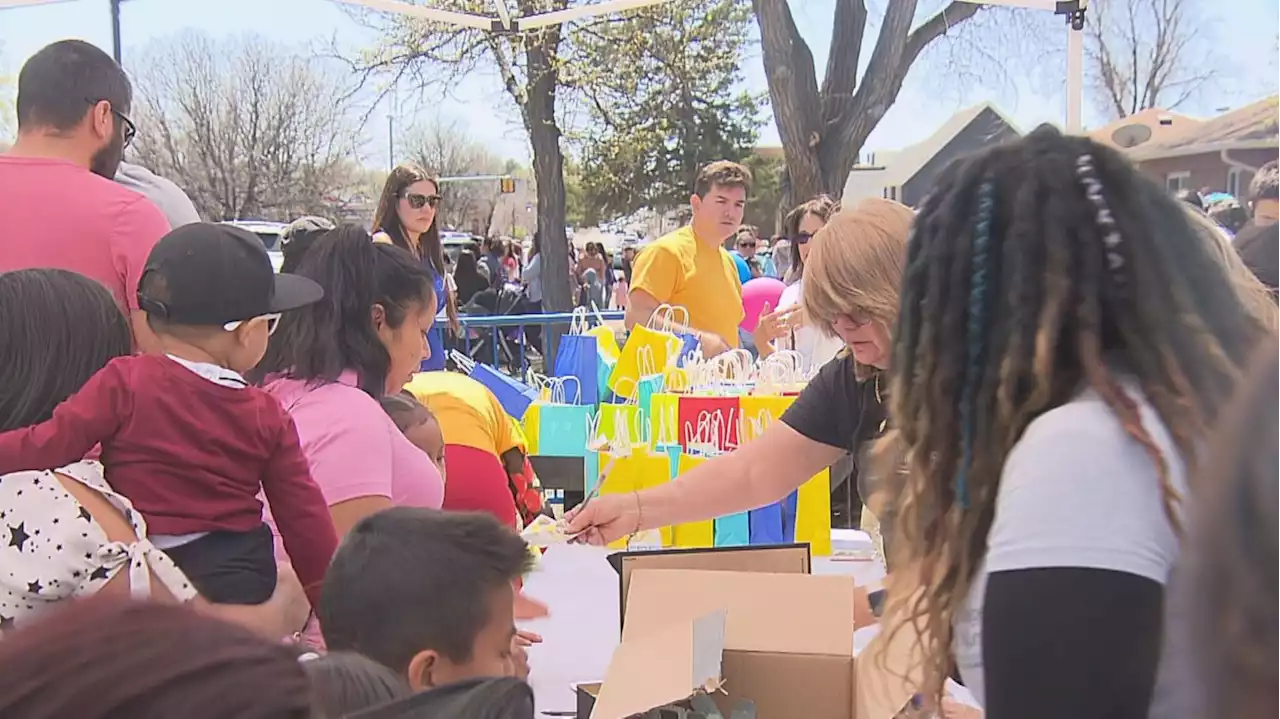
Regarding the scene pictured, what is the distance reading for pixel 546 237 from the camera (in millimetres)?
11164

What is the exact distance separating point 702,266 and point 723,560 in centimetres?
264

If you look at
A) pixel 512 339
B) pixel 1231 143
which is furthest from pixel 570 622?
pixel 1231 143

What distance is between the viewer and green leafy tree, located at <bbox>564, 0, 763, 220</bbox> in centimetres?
1295

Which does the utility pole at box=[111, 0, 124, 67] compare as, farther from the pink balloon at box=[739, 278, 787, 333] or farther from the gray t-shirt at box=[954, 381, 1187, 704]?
the gray t-shirt at box=[954, 381, 1187, 704]

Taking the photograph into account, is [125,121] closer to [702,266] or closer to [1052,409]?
[1052,409]

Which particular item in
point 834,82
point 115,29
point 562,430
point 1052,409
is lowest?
→ point 562,430

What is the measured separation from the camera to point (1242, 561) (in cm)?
31

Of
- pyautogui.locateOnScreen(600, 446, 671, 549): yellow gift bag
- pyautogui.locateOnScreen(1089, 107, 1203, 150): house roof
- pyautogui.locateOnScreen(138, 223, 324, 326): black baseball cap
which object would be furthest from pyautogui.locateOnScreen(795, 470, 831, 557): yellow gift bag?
pyautogui.locateOnScreen(1089, 107, 1203, 150): house roof

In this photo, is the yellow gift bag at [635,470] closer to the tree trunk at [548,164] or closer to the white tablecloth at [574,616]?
the white tablecloth at [574,616]

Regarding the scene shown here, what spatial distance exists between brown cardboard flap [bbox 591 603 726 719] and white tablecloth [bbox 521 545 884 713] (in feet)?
0.92

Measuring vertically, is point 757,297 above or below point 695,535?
above

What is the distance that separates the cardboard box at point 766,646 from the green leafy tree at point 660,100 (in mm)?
9746

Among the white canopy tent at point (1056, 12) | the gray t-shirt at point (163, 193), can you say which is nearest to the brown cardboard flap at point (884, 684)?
the gray t-shirt at point (163, 193)

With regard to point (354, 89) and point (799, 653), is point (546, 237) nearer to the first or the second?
point (354, 89)
